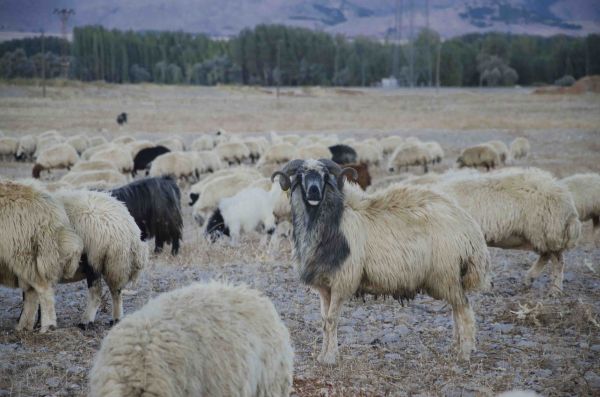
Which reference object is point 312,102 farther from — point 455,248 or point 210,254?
point 455,248

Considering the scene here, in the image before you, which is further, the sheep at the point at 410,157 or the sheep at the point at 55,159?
the sheep at the point at 410,157

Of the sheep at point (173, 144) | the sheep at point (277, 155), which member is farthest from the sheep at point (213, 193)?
the sheep at point (173, 144)

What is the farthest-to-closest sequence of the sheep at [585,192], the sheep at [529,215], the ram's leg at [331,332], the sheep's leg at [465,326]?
the sheep at [585,192], the sheep at [529,215], the sheep's leg at [465,326], the ram's leg at [331,332]

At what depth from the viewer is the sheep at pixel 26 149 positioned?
29.6 m

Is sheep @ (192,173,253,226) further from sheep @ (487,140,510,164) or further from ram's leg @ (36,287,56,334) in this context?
sheep @ (487,140,510,164)

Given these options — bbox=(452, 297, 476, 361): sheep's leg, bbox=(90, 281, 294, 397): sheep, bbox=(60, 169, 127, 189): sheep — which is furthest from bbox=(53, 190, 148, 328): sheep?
bbox=(60, 169, 127, 189): sheep

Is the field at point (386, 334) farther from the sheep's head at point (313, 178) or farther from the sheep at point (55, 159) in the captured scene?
the sheep at point (55, 159)

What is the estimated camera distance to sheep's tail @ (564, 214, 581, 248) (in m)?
9.28

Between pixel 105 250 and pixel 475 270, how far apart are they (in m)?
4.02

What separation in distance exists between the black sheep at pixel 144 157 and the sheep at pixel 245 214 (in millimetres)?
11233

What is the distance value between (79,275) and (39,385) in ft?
7.06

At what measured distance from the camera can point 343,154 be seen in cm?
2478

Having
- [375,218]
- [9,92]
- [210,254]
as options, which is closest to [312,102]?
[9,92]

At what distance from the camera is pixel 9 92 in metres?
67.8
